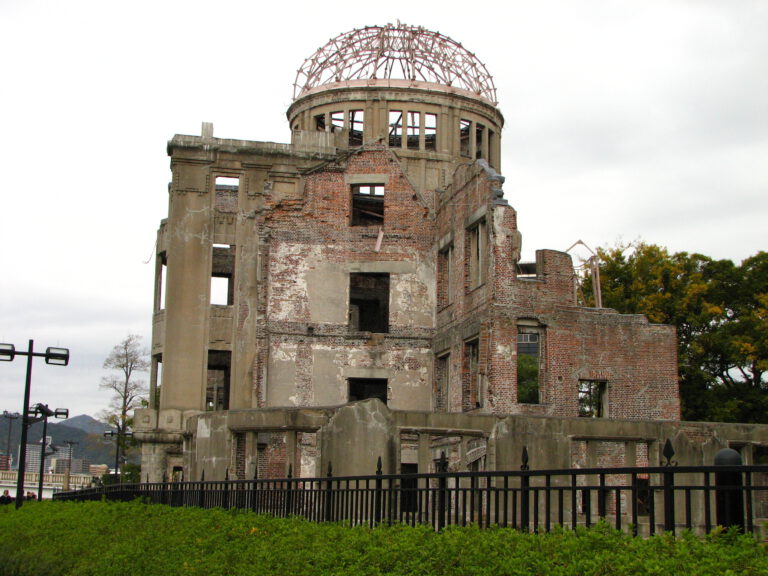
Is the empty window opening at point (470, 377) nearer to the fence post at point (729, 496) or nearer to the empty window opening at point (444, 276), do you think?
the empty window opening at point (444, 276)

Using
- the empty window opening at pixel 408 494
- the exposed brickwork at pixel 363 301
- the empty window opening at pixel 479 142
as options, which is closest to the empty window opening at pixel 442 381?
the exposed brickwork at pixel 363 301

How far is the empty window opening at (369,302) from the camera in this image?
3703 cm

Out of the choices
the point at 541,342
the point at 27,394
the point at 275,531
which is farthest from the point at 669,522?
the point at 541,342

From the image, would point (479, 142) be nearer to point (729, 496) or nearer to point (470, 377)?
point (470, 377)

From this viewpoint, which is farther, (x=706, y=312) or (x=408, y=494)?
(x=706, y=312)

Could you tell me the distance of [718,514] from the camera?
6781mm

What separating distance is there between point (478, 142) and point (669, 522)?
125ft

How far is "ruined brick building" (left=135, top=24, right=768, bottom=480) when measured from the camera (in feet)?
82.6

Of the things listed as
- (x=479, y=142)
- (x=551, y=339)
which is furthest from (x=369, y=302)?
(x=551, y=339)

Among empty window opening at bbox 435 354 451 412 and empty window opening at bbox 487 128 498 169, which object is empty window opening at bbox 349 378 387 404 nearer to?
empty window opening at bbox 435 354 451 412

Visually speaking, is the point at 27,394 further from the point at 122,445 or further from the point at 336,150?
the point at 122,445

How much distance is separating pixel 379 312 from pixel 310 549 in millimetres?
29212

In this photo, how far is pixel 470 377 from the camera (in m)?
31.2

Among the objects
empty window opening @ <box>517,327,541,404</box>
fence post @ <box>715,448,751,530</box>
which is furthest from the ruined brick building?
empty window opening @ <box>517,327,541,404</box>
